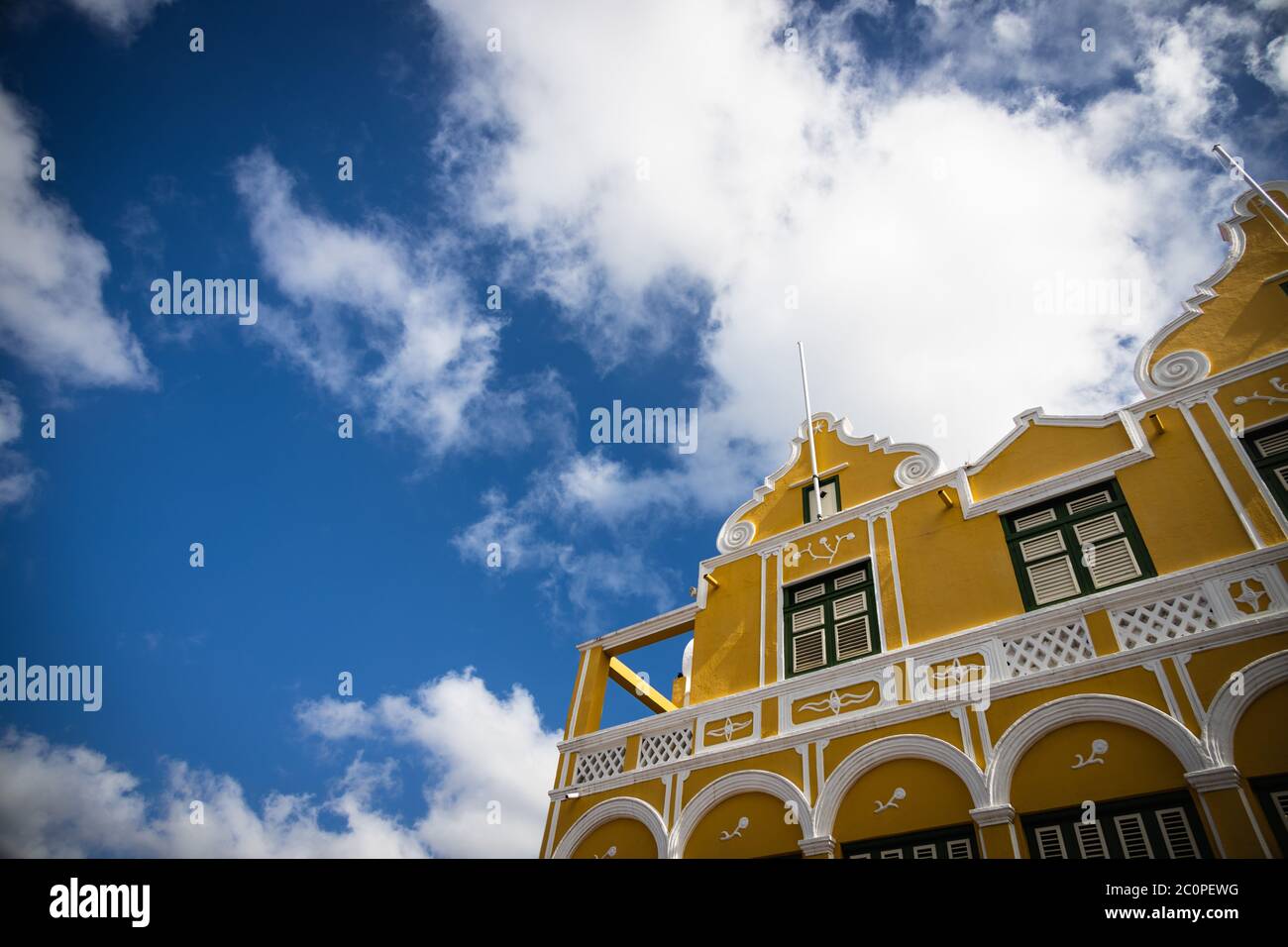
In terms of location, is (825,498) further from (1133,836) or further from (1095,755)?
(1133,836)

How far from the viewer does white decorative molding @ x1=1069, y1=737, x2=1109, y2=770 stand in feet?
27.1

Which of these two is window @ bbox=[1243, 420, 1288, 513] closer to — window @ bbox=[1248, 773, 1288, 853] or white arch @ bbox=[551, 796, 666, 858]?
window @ bbox=[1248, 773, 1288, 853]

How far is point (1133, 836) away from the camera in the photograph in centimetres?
768

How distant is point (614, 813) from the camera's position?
11953 millimetres

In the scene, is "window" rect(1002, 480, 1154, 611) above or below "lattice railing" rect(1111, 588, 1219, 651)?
above

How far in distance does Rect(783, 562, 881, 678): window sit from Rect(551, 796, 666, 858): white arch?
316 centimetres

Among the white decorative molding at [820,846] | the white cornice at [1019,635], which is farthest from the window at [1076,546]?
the white decorative molding at [820,846]

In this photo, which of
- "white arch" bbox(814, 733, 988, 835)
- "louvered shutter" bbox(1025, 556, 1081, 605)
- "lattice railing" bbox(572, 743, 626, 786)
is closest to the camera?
"white arch" bbox(814, 733, 988, 835)

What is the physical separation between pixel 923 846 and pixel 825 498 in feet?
21.1

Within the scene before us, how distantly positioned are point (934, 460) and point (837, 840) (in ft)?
21.0

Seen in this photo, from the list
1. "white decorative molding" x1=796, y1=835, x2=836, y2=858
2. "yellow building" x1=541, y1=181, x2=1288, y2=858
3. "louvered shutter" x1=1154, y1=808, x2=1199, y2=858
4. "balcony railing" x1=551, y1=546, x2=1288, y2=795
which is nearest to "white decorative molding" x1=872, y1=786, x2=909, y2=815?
"yellow building" x1=541, y1=181, x2=1288, y2=858

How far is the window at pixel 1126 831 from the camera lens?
743 cm

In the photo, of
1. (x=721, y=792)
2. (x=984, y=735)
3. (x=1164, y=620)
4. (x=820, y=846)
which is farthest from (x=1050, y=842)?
(x=721, y=792)
